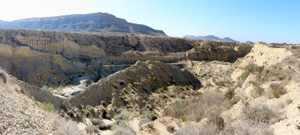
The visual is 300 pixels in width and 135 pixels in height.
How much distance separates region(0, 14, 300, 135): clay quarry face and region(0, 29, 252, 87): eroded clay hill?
3.9 inches

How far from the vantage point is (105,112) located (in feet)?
37.9

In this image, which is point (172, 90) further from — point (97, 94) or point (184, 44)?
point (184, 44)

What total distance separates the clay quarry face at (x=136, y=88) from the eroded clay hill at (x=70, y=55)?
100mm

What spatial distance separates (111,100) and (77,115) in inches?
155

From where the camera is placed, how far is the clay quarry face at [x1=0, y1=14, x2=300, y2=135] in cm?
630

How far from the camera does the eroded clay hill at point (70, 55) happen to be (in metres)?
21.9

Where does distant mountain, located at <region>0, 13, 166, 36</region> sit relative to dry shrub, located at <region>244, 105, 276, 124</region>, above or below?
above

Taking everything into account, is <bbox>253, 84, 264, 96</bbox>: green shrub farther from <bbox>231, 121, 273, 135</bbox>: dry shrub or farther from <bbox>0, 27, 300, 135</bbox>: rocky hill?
<bbox>231, 121, 273, 135</bbox>: dry shrub

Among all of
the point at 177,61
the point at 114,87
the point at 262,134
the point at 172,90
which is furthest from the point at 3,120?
the point at 177,61

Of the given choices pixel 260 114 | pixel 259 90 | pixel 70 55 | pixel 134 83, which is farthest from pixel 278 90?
pixel 70 55

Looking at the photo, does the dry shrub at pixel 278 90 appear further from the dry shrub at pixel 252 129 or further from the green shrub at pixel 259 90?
the dry shrub at pixel 252 129

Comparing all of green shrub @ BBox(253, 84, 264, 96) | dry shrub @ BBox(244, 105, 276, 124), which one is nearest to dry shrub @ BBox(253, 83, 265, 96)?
green shrub @ BBox(253, 84, 264, 96)

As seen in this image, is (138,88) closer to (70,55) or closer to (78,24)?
(70,55)

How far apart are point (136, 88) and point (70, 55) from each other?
50.3 ft
